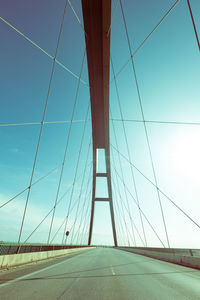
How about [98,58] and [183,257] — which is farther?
[98,58]

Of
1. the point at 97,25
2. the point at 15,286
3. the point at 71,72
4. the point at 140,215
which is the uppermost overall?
the point at 97,25

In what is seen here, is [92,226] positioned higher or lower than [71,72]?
lower

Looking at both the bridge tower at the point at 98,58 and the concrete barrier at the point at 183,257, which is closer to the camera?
the concrete barrier at the point at 183,257

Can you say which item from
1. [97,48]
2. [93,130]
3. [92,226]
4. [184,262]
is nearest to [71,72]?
[97,48]

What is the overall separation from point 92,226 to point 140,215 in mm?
28394

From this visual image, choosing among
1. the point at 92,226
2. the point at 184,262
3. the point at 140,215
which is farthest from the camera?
the point at 92,226

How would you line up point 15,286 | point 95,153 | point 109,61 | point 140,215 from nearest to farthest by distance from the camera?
point 15,286 < point 109,61 < point 140,215 < point 95,153

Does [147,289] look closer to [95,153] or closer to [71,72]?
[71,72]

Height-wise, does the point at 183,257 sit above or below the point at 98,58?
below

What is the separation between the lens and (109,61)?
46.8ft

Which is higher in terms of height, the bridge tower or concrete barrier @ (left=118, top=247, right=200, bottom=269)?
the bridge tower

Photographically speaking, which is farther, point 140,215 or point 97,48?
point 140,215

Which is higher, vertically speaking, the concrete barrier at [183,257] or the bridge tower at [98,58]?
the bridge tower at [98,58]

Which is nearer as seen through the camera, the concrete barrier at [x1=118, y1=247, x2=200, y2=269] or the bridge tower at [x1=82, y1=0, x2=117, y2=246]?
the concrete barrier at [x1=118, y1=247, x2=200, y2=269]
